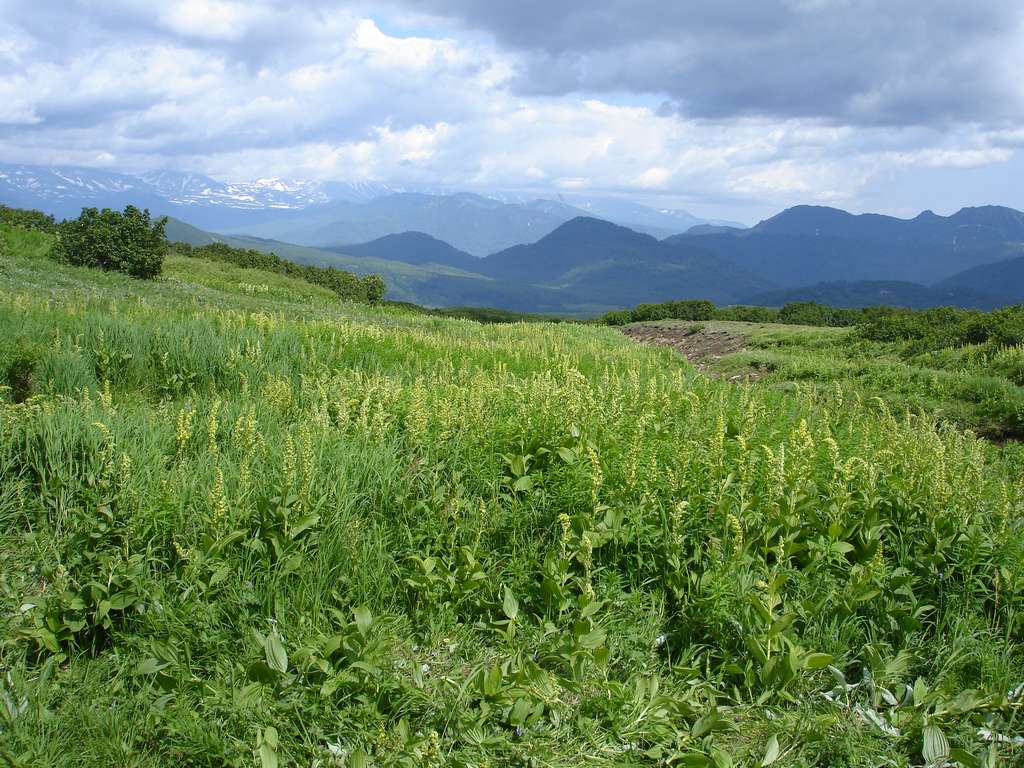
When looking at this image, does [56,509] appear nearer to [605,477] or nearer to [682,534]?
[605,477]

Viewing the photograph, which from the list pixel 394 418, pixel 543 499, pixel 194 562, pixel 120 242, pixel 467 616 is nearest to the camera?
pixel 194 562

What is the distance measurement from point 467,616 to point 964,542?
3413 mm

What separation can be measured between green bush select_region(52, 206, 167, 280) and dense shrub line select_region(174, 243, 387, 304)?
103 feet

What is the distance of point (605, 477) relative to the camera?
17.5 ft

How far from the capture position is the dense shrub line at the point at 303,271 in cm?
6812

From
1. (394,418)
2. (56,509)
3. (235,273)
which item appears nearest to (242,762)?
(56,509)

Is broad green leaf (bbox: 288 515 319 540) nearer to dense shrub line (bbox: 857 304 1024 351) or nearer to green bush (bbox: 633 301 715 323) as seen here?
dense shrub line (bbox: 857 304 1024 351)

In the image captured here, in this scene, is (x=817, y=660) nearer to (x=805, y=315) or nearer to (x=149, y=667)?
(x=149, y=667)

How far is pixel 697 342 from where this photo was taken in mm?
29469

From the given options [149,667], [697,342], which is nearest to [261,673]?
[149,667]

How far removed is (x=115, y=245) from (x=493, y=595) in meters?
34.9

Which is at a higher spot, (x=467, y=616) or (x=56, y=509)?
(x=56, y=509)

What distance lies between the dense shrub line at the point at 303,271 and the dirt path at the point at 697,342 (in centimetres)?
3820

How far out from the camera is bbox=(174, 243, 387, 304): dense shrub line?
68.1 m
